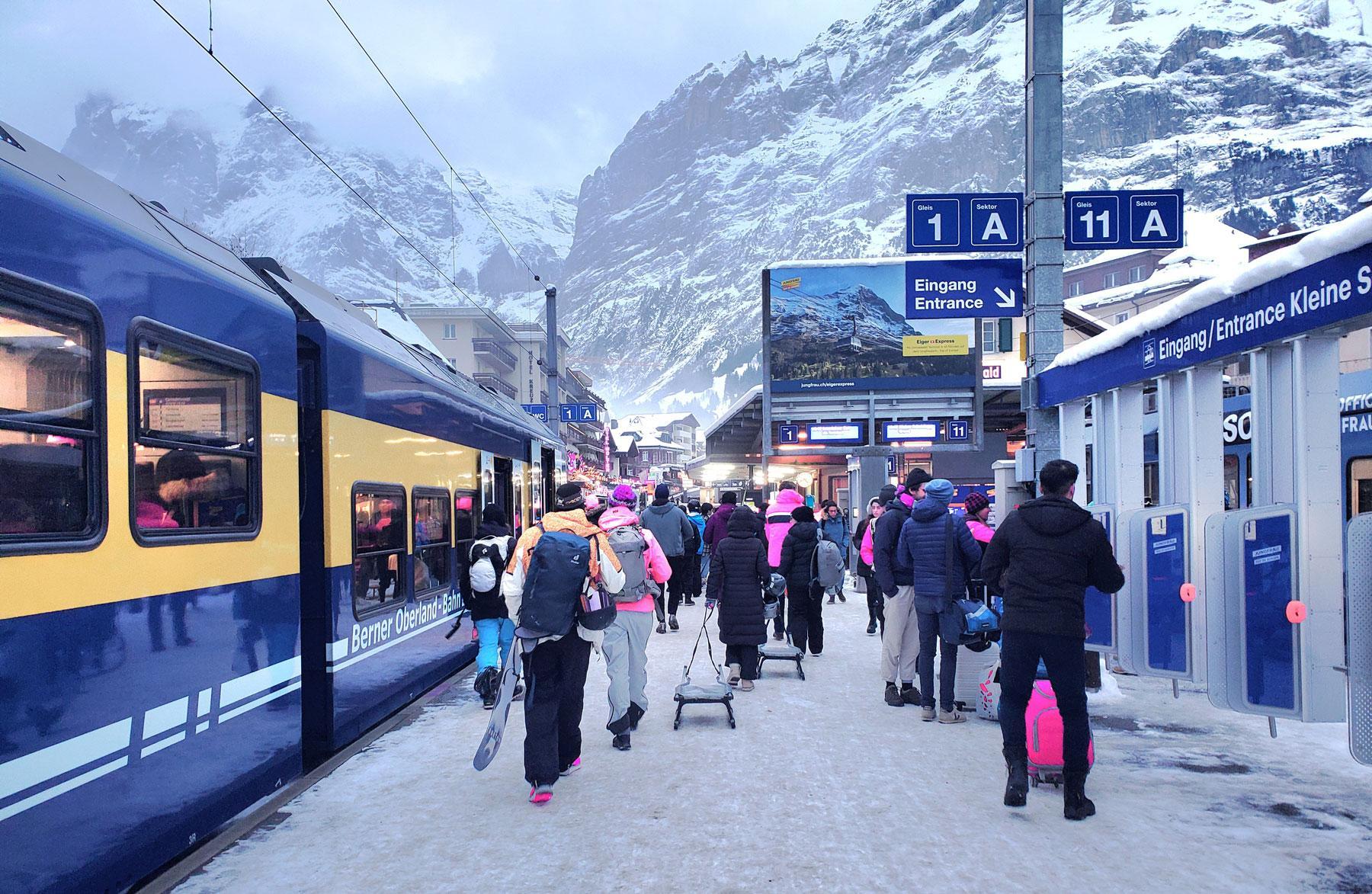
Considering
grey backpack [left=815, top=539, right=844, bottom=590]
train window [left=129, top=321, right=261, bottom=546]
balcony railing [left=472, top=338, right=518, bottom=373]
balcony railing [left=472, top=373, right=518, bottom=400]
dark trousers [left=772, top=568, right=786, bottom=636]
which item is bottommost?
dark trousers [left=772, top=568, right=786, bottom=636]

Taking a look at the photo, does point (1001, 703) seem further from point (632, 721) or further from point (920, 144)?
point (920, 144)

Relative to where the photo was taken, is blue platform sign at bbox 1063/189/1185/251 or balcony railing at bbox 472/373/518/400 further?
balcony railing at bbox 472/373/518/400

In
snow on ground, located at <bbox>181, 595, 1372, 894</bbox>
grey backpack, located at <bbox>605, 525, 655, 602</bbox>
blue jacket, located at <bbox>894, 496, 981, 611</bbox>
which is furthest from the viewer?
blue jacket, located at <bbox>894, 496, 981, 611</bbox>

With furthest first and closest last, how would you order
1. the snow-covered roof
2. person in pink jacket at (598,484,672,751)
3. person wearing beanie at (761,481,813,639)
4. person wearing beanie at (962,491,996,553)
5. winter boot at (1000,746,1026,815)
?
1. person wearing beanie at (761,481,813,639)
2. person wearing beanie at (962,491,996,553)
3. person in pink jacket at (598,484,672,751)
4. winter boot at (1000,746,1026,815)
5. the snow-covered roof

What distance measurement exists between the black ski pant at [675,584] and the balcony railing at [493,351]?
47.9 meters

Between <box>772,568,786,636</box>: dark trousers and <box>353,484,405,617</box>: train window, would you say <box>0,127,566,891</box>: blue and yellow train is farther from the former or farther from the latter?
<box>772,568,786,636</box>: dark trousers

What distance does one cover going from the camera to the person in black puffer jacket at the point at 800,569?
9.46 metres

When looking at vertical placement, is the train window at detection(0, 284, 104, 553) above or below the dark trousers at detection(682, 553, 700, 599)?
above

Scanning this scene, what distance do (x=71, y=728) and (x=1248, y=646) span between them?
19.2 feet

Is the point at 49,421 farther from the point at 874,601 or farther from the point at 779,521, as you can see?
the point at 874,601

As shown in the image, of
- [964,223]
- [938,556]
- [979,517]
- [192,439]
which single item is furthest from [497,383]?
[192,439]

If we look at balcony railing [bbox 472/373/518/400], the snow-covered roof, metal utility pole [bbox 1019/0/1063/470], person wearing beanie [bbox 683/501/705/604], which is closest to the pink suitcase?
the snow-covered roof

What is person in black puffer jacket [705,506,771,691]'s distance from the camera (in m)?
8.30

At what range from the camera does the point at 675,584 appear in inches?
511
